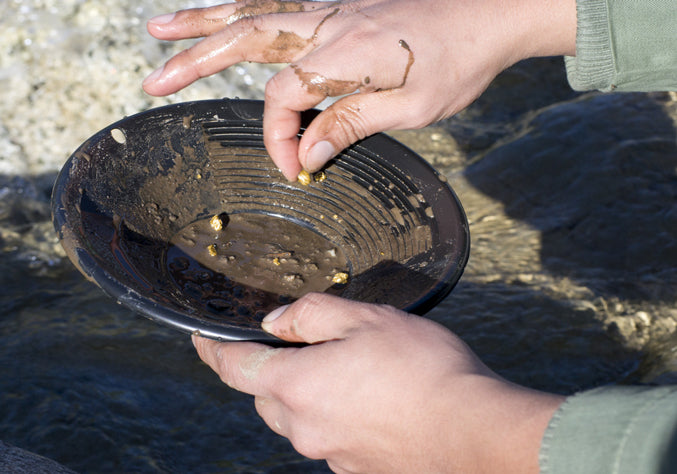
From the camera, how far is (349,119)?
2.11m

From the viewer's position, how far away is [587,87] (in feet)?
7.56

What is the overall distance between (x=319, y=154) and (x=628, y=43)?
1071mm

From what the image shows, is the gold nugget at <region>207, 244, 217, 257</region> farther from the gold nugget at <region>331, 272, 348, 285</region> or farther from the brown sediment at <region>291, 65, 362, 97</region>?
the brown sediment at <region>291, 65, 362, 97</region>

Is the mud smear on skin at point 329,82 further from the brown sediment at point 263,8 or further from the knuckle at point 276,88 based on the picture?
the brown sediment at point 263,8

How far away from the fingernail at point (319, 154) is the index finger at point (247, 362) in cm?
75

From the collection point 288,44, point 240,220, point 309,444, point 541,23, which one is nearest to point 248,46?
point 288,44

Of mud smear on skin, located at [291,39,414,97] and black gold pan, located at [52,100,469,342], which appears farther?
mud smear on skin, located at [291,39,414,97]

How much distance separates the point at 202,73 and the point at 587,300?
2.13 m

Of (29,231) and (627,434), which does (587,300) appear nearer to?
(627,434)

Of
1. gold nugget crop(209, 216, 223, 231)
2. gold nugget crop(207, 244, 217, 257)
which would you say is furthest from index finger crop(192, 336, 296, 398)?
gold nugget crop(209, 216, 223, 231)

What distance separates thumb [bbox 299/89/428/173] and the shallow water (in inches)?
48.7

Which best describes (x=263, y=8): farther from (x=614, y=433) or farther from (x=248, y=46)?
(x=614, y=433)

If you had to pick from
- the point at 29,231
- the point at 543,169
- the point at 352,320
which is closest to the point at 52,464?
the point at 352,320

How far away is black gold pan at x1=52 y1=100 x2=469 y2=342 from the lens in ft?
6.16
